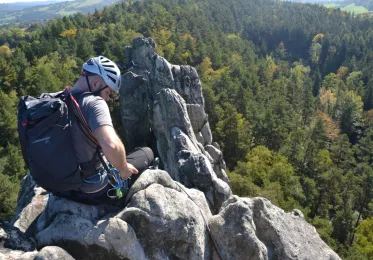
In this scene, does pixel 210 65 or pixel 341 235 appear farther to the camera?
pixel 210 65

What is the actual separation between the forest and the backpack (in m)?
29.7

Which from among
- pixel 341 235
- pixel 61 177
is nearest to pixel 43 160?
pixel 61 177

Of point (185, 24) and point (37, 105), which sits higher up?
point (37, 105)

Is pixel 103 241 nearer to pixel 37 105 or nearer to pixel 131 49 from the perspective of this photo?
pixel 37 105

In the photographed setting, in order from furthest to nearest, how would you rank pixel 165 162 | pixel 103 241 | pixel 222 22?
pixel 222 22, pixel 165 162, pixel 103 241

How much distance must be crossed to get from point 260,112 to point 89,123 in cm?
5923

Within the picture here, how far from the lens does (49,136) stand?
622cm

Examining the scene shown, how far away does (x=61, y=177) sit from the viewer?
6621mm

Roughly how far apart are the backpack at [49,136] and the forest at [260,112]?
1168 inches

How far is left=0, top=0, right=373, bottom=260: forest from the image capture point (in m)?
40.7

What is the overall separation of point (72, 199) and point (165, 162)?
20203 mm

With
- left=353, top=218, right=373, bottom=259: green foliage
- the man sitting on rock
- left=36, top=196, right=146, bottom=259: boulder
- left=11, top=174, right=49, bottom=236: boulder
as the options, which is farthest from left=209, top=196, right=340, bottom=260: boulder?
left=353, top=218, right=373, bottom=259: green foliage

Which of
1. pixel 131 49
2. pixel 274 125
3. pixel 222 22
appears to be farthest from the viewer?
pixel 222 22

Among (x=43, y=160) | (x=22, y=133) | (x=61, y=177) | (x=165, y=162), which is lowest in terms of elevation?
(x=165, y=162)
